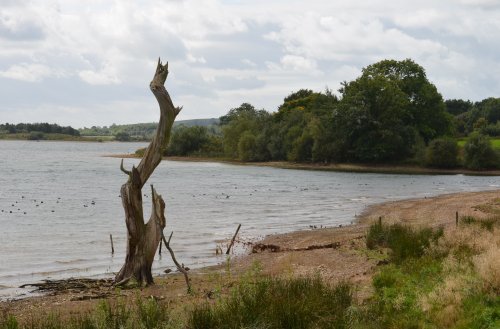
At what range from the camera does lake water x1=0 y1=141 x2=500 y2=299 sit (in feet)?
77.9

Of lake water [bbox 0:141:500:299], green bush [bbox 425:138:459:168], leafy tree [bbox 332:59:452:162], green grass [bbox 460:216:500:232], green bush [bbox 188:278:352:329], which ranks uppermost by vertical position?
leafy tree [bbox 332:59:452:162]

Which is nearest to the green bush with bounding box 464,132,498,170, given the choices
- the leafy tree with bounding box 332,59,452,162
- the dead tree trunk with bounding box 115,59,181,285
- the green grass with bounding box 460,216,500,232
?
the leafy tree with bounding box 332,59,452,162

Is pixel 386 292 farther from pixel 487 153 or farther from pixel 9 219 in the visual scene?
pixel 487 153

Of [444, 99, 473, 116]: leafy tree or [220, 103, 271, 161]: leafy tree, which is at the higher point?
[444, 99, 473, 116]: leafy tree

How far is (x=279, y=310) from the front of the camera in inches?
406

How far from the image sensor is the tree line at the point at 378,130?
9275 cm

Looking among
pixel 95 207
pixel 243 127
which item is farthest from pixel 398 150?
pixel 95 207

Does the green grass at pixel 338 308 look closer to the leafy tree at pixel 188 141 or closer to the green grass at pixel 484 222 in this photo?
the green grass at pixel 484 222

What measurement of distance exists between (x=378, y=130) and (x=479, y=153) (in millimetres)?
15185

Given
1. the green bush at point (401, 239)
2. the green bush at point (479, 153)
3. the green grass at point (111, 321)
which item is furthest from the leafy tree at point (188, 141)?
the green grass at point (111, 321)

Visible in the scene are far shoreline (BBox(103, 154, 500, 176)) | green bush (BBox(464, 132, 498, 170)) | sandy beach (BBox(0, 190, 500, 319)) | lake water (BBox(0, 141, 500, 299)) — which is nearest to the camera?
sandy beach (BBox(0, 190, 500, 319))

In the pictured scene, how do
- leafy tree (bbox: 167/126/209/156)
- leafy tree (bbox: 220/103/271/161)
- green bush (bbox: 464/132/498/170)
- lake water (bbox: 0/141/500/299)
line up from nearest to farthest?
lake water (bbox: 0/141/500/299), green bush (bbox: 464/132/498/170), leafy tree (bbox: 220/103/271/161), leafy tree (bbox: 167/126/209/156)

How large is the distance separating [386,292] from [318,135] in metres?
87.7

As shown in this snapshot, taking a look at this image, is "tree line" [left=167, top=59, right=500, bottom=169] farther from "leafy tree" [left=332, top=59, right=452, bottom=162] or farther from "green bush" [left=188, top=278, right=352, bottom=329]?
"green bush" [left=188, top=278, right=352, bottom=329]
